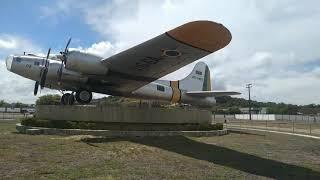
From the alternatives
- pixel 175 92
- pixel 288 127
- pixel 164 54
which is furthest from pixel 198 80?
pixel 288 127

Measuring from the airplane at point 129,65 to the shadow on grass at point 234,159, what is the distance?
3.60 m

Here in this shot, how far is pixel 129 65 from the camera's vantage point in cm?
1869

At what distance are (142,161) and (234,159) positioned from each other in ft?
10.4

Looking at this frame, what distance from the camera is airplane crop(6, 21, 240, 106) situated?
14.7 metres

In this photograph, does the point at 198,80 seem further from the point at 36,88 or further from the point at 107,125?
the point at 36,88

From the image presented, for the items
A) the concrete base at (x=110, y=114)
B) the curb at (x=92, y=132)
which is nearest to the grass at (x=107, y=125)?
the concrete base at (x=110, y=114)

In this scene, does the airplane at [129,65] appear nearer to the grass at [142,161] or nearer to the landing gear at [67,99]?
the landing gear at [67,99]

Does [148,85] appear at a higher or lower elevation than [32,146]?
higher

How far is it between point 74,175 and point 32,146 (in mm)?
5249

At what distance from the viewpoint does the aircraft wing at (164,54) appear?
1416 cm

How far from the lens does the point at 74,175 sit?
9.27 meters

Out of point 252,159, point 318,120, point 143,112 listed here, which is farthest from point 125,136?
point 318,120

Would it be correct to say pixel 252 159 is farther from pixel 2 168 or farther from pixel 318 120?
pixel 318 120

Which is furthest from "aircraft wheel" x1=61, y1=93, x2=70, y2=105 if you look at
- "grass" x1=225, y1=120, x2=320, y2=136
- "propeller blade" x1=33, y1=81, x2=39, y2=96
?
"grass" x1=225, y1=120, x2=320, y2=136
